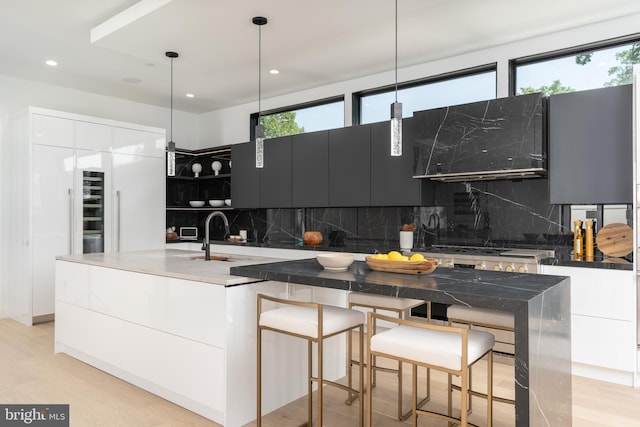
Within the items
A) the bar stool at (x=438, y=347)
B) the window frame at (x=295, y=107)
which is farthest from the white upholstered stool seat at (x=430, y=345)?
the window frame at (x=295, y=107)

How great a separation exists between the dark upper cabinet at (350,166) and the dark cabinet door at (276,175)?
0.64 metres

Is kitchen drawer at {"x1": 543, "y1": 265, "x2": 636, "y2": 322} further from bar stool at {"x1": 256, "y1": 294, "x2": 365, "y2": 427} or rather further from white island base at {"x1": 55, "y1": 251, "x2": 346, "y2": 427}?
bar stool at {"x1": 256, "y1": 294, "x2": 365, "y2": 427}

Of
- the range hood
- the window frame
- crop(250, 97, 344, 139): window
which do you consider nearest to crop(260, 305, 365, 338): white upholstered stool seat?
the range hood

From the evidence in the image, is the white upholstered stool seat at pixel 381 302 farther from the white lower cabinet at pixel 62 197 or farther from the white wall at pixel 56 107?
the white wall at pixel 56 107

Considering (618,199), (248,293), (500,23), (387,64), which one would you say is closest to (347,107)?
(387,64)

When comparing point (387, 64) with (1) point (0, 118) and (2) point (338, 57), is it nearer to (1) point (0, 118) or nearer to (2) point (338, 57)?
(2) point (338, 57)

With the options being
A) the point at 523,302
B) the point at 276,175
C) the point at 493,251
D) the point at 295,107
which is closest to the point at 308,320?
the point at 523,302

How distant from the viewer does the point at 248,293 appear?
2.60 metres

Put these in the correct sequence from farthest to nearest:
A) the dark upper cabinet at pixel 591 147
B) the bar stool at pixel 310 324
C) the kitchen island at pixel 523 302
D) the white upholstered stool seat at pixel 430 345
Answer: the dark upper cabinet at pixel 591 147, the bar stool at pixel 310 324, the white upholstered stool seat at pixel 430 345, the kitchen island at pixel 523 302

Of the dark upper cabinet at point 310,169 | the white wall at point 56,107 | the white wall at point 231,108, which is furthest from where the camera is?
the white wall at point 56,107

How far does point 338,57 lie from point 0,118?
12.8ft

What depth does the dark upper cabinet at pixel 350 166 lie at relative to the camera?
470 centimetres

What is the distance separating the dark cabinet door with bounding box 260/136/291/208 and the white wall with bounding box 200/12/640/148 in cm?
70

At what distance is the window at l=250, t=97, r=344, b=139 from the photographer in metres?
5.49
